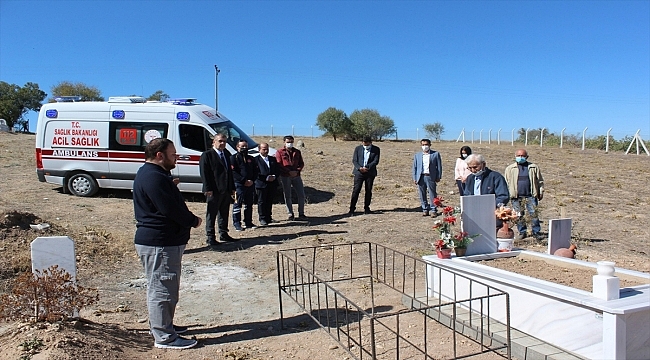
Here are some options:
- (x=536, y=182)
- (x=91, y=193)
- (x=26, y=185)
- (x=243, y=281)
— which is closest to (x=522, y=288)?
(x=243, y=281)

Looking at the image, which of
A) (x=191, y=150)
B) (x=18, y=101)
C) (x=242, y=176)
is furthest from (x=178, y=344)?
(x=18, y=101)

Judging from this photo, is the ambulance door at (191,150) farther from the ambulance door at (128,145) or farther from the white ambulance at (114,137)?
the ambulance door at (128,145)

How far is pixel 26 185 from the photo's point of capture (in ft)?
47.1

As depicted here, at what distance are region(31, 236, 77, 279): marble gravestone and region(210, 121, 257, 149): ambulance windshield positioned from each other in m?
8.15

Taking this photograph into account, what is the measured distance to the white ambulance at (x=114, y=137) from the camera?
12586 millimetres

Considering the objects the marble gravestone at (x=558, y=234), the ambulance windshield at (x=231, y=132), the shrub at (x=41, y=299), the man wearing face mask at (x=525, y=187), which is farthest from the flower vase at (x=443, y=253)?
the ambulance windshield at (x=231, y=132)

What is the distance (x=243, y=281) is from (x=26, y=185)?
10287 millimetres

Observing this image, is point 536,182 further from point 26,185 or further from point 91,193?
point 26,185

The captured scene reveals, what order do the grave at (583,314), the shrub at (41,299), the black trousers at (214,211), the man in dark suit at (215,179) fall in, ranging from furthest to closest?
the black trousers at (214,211) → the man in dark suit at (215,179) → the shrub at (41,299) → the grave at (583,314)

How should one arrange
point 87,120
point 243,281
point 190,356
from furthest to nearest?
point 87,120 < point 243,281 < point 190,356

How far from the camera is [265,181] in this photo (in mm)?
10273

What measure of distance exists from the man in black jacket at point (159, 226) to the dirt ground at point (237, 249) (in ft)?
1.55

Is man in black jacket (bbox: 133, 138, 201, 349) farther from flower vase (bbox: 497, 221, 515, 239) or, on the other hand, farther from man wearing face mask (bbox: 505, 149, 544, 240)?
man wearing face mask (bbox: 505, 149, 544, 240)

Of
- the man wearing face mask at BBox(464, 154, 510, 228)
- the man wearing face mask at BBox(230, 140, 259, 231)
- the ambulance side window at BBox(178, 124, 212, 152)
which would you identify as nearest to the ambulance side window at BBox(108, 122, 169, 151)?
the ambulance side window at BBox(178, 124, 212, 152)
